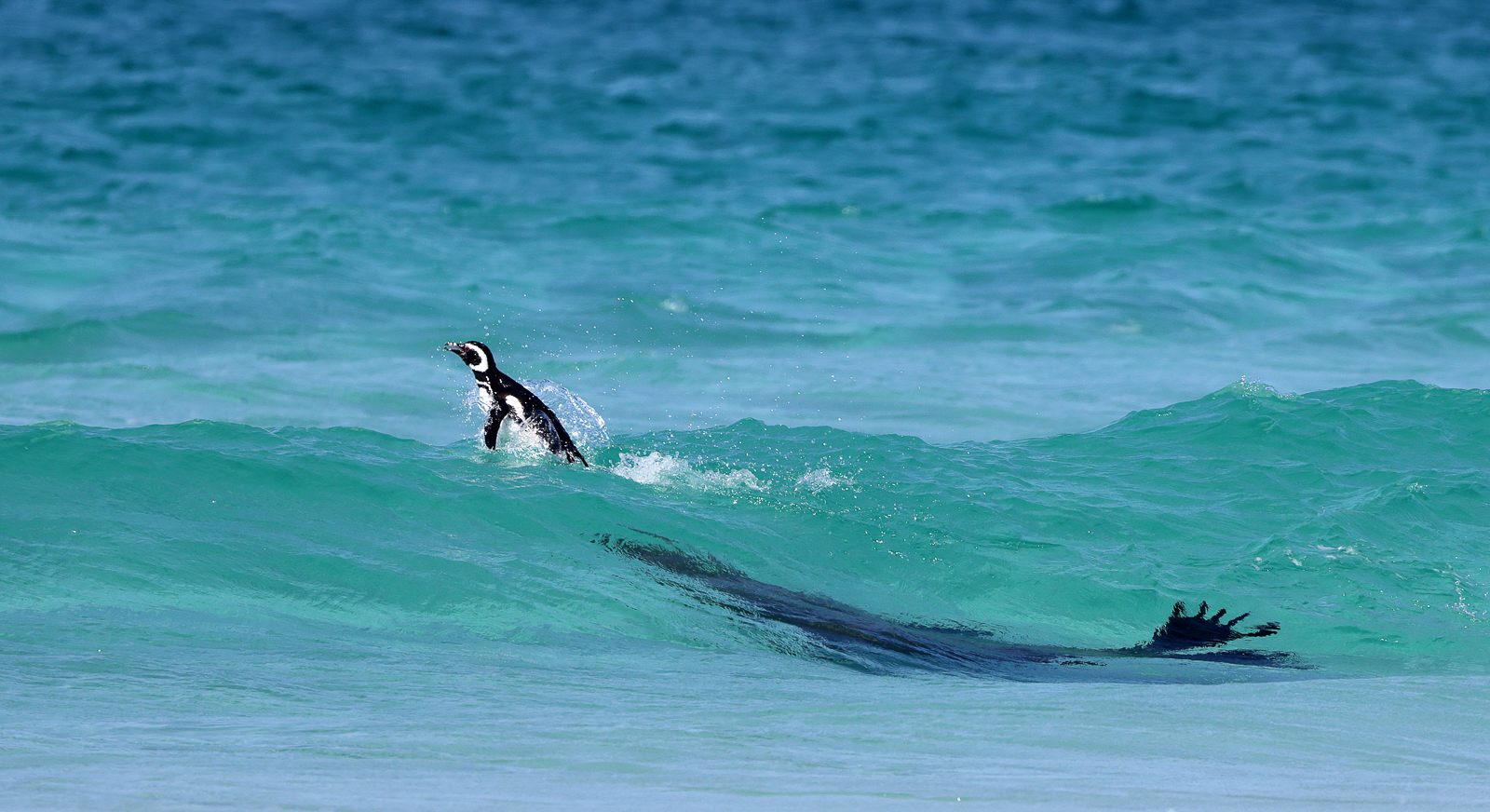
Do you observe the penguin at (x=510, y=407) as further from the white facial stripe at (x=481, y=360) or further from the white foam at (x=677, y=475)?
the white foam at (x=677, y=475)

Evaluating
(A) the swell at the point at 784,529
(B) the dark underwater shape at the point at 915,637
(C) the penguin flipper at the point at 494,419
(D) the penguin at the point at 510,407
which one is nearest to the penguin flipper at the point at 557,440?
(D) the penguin at the point at 510,407

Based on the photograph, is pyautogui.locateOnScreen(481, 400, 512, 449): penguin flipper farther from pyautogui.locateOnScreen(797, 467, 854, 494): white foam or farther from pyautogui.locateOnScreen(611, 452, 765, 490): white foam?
pyautogui.locateOnScreen(797, 467, 854, 494): white foam

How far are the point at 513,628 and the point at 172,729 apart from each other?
2.24m

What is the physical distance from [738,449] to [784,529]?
1.79 m

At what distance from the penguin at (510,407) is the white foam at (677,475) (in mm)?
346

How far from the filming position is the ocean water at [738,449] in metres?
5.27

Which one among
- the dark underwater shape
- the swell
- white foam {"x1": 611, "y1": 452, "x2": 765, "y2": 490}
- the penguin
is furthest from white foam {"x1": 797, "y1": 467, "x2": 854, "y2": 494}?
the dark underwater shape

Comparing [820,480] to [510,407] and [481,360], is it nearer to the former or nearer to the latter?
[510,407]

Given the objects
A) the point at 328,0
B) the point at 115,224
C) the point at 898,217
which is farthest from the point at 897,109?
the point at 328,0

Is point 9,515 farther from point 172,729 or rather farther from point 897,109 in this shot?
point 897,109

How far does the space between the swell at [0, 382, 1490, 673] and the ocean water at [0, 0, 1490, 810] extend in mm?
42

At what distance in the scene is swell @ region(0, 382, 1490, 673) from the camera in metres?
7.68

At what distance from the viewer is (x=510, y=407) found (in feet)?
32.9

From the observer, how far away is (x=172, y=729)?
5270 mm
